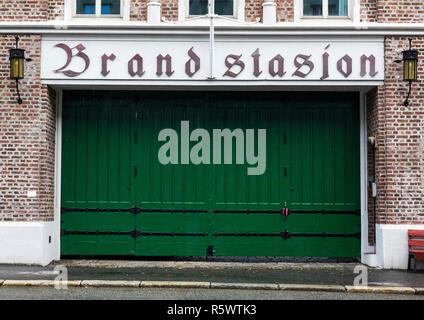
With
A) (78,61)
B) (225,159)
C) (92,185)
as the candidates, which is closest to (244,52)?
(225,159)

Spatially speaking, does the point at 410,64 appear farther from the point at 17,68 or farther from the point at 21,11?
the point at 21,11

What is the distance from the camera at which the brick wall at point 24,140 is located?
13.0 m

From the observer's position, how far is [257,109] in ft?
45.7

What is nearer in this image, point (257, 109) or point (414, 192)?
point (414, 192)

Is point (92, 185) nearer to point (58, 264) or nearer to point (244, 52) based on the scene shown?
point (58, 264)

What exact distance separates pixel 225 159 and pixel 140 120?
6.42 ft

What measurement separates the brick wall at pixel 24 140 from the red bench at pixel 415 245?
7.13m

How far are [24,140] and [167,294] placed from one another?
16.1 ft

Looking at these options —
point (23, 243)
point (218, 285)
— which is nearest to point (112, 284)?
point (218, 285)

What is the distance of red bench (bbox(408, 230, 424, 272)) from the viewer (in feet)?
40.9

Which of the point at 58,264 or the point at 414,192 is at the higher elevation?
the point at 414,192

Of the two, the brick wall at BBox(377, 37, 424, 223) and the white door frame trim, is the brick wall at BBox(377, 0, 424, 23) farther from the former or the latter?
the white door frame trim

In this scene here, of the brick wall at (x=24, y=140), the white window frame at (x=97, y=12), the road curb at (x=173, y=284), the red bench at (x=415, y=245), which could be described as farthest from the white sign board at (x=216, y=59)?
the road curb at (x=173, y=284)

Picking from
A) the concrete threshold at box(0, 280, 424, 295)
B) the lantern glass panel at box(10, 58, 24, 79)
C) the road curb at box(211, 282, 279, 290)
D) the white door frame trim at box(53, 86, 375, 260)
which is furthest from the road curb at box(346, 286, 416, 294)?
the lantern glass panel at box(10, 58, 24, 79)
